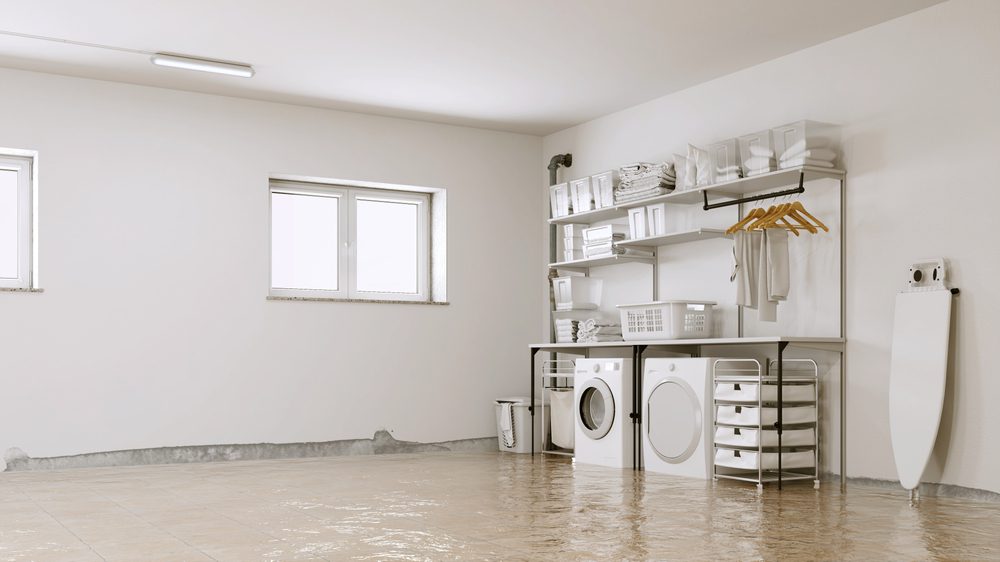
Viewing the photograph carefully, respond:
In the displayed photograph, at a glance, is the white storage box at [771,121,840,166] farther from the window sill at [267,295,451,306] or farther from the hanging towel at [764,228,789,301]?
the window sill at [267,295,451,306]

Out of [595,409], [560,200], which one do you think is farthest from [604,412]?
[560,200]

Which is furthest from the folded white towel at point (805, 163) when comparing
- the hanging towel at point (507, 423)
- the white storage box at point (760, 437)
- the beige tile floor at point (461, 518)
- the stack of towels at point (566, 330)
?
the hanging towel at point (507, 423)

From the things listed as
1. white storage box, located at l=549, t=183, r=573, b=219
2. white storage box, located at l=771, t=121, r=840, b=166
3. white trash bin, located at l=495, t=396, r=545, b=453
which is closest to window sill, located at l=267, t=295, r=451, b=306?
white trash bin, located at l=495, t=396, r=545, b=453

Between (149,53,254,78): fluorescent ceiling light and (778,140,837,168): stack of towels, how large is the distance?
348 centimetres

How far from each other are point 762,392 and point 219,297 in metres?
3.93

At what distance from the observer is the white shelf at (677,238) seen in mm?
6203

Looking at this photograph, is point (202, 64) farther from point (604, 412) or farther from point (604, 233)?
point (604, 412)

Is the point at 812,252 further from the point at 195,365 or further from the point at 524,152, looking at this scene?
the point at 195,365

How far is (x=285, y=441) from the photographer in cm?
725

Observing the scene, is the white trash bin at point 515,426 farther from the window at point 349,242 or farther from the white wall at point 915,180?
the white wall at point 915,180

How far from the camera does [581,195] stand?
747 cm

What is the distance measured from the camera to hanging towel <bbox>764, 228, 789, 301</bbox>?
567 centimetres

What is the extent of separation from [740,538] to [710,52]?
3.38 meters

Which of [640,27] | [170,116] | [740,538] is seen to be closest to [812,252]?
[640,27]
